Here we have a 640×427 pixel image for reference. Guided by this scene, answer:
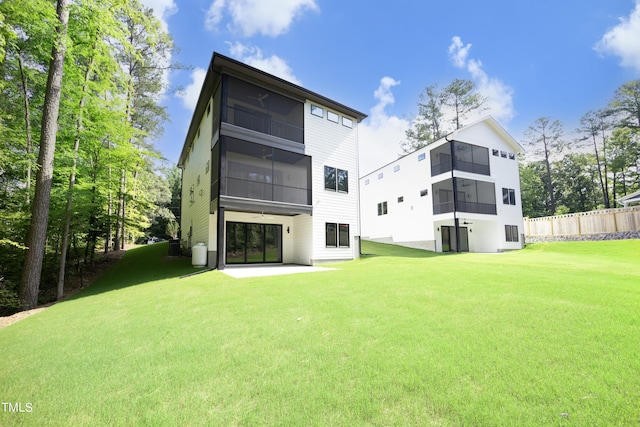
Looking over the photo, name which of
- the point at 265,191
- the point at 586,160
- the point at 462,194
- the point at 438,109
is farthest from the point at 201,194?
the point at 586,160

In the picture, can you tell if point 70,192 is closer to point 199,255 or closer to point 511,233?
point 199,255

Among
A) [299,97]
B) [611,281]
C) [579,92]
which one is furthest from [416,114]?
[611,281]

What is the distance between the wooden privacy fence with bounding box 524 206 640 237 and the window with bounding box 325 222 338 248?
21304 millimetres

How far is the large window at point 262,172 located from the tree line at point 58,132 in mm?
4331

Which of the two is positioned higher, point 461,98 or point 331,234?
point 461,98

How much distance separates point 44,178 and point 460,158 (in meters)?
23.6

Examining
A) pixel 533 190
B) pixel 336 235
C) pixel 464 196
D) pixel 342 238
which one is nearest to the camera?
pixel 336 235

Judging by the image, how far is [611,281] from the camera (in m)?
6.45

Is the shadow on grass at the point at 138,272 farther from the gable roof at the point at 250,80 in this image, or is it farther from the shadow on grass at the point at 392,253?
the shadow on grass at the point at 392,253

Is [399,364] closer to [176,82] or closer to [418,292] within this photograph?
[418,292]

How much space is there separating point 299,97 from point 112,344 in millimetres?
13109

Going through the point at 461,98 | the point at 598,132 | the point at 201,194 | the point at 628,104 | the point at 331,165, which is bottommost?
the point at 201,194

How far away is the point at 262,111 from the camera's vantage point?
1525cm

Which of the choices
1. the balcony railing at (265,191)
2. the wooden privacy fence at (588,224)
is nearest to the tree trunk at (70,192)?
the balcony railing at (265,191)
